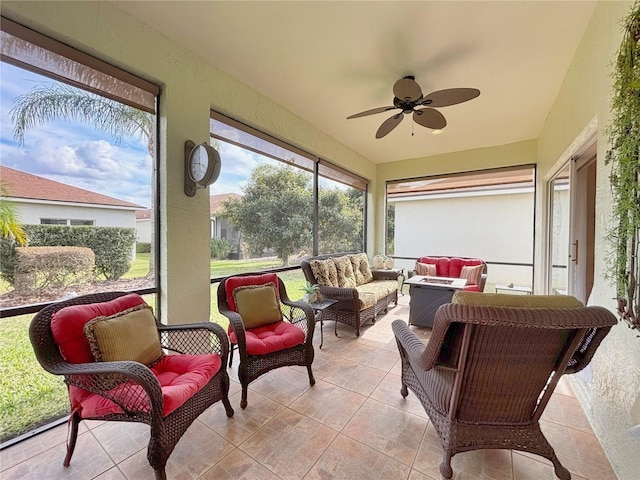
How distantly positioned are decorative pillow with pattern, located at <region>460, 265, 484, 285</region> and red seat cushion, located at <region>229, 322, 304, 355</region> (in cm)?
321

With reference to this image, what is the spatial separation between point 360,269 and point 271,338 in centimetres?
260

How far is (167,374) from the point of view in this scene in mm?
1686

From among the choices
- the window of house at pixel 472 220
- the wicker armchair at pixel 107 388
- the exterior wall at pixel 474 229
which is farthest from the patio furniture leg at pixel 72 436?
the exterior wall at pixel 474 229

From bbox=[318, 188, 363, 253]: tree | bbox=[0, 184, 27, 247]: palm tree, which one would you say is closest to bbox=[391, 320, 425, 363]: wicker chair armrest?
bbox=[0, 184, 27, 247]: palm tree

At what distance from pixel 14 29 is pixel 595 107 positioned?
380cm

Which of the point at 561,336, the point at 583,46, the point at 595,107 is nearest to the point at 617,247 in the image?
the point at 561,336

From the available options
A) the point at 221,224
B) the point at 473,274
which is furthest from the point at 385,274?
the point at 221,224

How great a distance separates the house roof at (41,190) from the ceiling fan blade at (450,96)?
2.86m

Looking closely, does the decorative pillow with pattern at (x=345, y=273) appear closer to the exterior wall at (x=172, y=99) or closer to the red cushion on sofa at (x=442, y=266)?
the red cushion on sofa at (x=442, y=266)

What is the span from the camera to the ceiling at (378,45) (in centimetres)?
197

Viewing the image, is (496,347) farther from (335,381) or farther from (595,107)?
(595,107)

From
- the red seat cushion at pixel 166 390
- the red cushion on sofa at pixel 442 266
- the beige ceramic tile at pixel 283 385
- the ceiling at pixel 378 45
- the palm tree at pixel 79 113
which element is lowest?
the beige ceramic tile at pixel 283 385

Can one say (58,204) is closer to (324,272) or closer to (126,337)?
(126,337)

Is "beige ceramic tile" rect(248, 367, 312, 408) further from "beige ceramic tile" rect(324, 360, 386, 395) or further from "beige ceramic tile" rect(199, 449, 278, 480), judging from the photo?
"beige ceramic tile" rect(199, 449, 278, 480)
